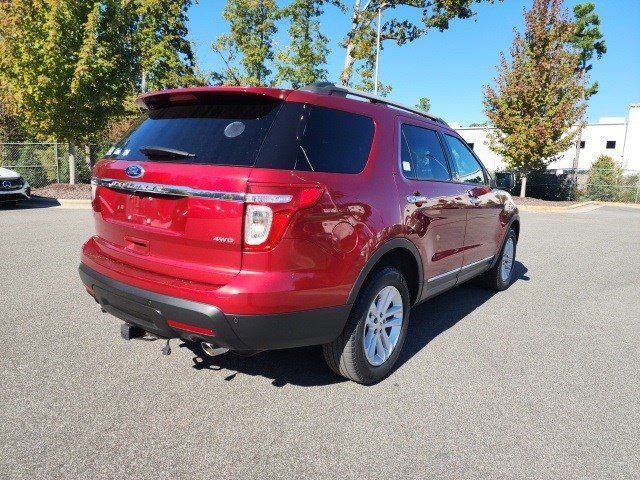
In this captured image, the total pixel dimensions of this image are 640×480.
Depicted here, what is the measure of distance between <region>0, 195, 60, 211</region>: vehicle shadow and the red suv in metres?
12.6

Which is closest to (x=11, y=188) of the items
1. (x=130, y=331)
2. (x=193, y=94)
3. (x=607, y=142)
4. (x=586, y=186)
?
(x=130, y=331)

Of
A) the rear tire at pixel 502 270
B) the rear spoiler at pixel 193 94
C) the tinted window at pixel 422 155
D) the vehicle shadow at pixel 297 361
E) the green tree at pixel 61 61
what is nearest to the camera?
Result: the rear spoiler at pixel 193 94

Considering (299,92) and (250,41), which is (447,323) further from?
(250,41)

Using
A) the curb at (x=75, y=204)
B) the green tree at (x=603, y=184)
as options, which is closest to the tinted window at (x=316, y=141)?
the curb at (x=75, y=204)

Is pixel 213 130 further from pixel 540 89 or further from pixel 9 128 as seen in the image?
pixel 9 128

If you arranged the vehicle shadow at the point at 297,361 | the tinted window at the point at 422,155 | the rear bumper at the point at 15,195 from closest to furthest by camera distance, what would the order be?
the vehicle shadow at the point at 297,361 → the tinted window at the point at 422,155 → the rear bumper at the point at 15,195

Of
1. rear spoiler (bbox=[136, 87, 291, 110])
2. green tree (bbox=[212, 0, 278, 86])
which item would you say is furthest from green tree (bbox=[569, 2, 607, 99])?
rear spoiler (bbox=[136, 87, 291, 110])

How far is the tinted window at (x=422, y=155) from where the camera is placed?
136 inches

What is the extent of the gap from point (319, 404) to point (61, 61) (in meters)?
16.2

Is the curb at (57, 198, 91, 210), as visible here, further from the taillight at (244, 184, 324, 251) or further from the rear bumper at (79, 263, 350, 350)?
the taillight at (244, 184, 324, 251)

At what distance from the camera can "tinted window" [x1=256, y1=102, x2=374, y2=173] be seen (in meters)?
2.49

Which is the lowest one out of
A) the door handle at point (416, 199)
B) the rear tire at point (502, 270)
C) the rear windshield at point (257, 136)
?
the rear tire at point (502, 270)

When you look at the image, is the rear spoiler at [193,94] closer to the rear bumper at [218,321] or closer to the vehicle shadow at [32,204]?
the rear bumper at [218,321]

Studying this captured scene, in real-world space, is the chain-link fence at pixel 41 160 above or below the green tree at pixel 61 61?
below
